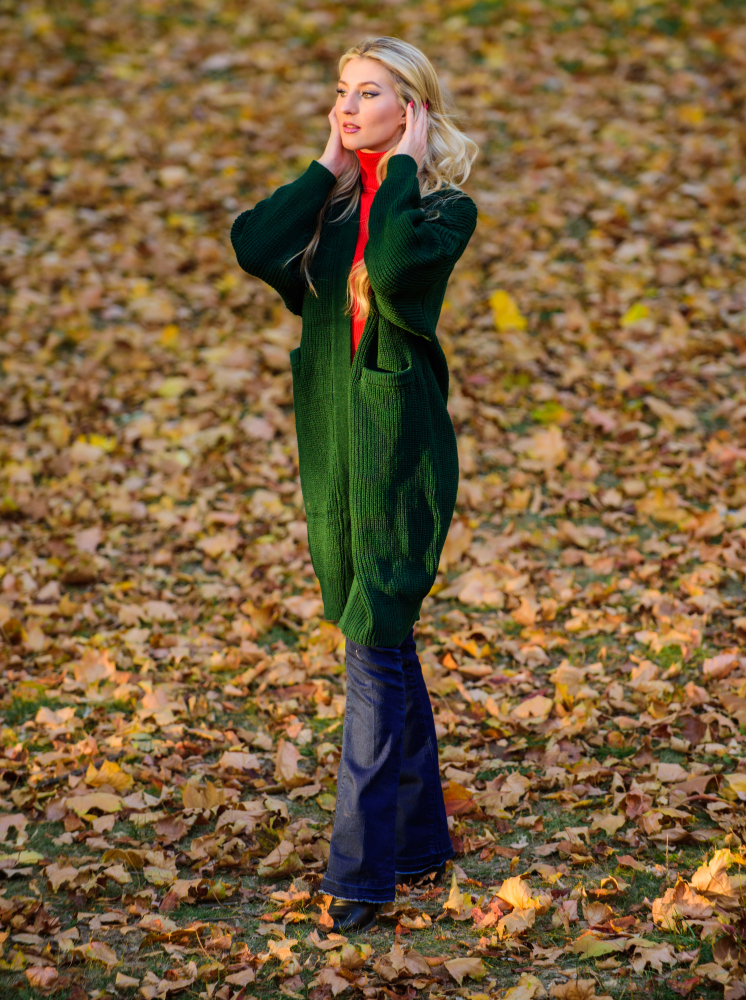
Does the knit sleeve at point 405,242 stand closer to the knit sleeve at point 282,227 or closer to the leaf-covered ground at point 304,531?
the knit sleeve at point 282,227

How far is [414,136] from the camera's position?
248 centimetres

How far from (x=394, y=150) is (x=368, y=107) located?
0.13m

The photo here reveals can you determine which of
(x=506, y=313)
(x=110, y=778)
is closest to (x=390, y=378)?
(x=110, y=778)

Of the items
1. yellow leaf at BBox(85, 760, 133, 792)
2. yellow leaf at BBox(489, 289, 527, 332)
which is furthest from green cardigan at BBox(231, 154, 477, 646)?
yellow leaf at BBox(489, 289, 527, 332)

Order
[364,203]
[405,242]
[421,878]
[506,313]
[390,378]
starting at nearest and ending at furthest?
[405,242] → [390,378] → [364,203] → [421,878] → [506,313]

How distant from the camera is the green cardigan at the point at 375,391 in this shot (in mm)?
2375

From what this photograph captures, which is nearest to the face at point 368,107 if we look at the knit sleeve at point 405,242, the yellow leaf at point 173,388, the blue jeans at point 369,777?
the knit sleeve at point 405,242

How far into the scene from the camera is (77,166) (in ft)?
25.4

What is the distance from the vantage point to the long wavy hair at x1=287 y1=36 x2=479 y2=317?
2488 millimetres

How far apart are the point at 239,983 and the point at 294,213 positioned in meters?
2.08

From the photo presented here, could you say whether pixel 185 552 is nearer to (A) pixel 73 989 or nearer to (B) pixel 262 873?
(B) pixel 262 873

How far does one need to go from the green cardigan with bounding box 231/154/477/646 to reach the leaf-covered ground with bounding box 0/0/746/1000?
963 mm

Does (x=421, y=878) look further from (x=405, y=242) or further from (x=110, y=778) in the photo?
(x=405, y=242)

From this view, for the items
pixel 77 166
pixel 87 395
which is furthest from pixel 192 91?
pixel 87 395
